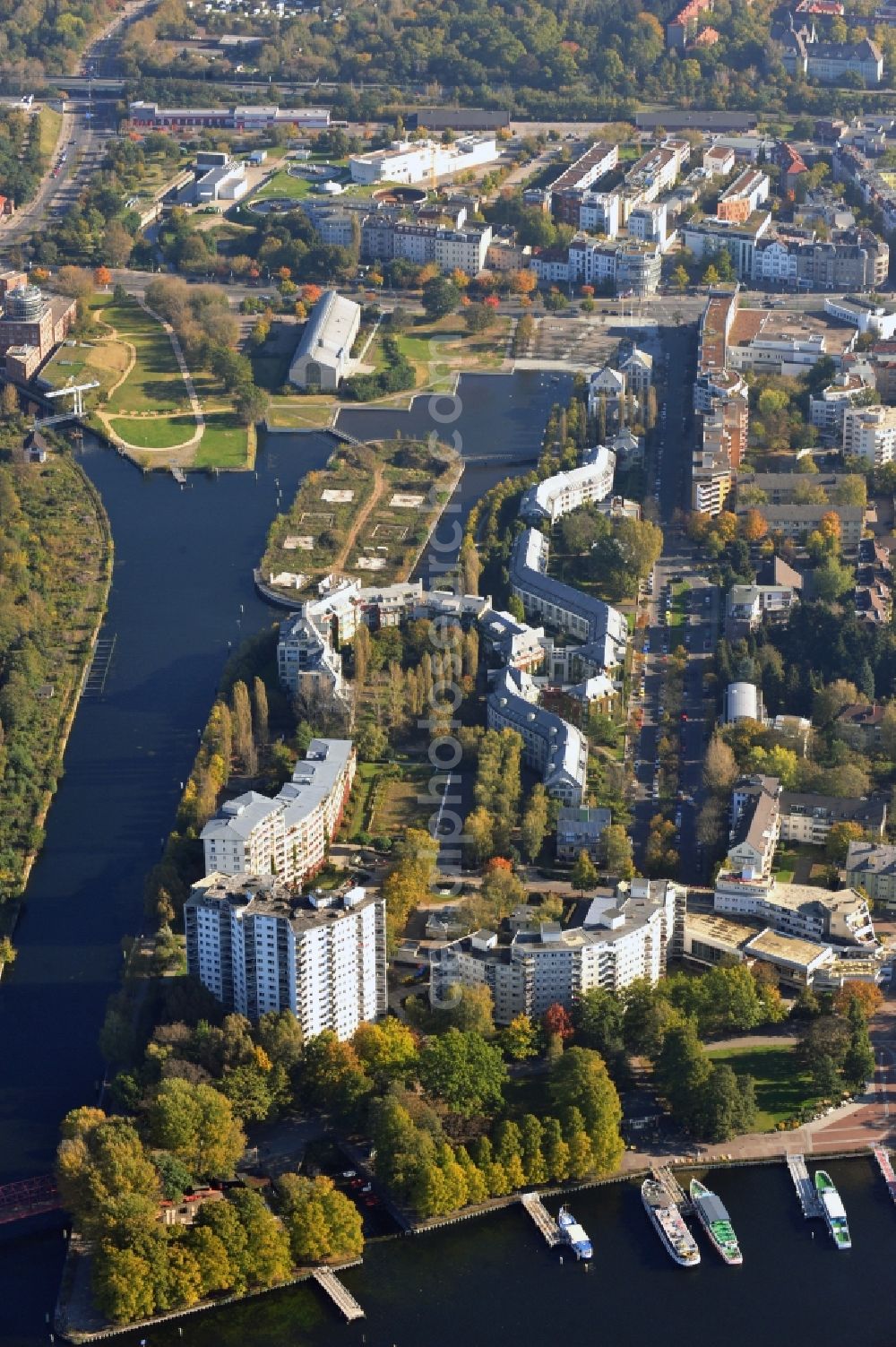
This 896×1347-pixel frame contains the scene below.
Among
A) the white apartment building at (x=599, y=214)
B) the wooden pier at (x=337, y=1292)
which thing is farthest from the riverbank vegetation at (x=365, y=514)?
the wooden pier at (x=337, y=1292)

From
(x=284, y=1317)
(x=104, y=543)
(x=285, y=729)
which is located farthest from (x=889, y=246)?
(x=284, y=1317)

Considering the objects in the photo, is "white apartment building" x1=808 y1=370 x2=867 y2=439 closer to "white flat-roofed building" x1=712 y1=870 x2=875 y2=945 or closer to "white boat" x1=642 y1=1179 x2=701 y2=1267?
"white flat-roofed building" x1=712 y1=870 x2=875 y2=945

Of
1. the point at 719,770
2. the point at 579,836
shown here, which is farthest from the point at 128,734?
the point at 719,770

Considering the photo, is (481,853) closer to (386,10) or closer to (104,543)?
(104,543)

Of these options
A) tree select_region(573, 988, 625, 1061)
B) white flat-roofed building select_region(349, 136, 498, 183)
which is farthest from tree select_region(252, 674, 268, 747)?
white flat-roofed building select_region(349, 136, 498, 183)

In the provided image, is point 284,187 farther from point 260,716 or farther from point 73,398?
point 260,716

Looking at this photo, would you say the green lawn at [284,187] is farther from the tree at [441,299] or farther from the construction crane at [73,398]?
the construction crane at [73,398]

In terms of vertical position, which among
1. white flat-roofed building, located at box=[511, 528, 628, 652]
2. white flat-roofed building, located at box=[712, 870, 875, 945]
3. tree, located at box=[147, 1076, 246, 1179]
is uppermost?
white flat-roofed building, located at box=[511, 528, 628, 652]
